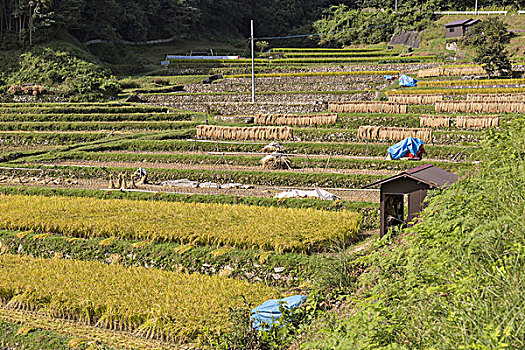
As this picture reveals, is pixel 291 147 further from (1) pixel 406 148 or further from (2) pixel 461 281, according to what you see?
(2) pixel 461 281

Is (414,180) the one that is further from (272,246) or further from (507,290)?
(507,290)

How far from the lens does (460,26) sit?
5447 centimetres

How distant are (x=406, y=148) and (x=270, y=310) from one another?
1509 centimetres

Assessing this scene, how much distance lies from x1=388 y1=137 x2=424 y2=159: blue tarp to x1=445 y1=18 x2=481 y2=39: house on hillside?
34550 millimetres

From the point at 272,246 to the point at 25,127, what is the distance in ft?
85.8

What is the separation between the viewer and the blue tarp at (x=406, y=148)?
79.1ft

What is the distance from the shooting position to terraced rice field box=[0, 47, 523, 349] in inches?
487

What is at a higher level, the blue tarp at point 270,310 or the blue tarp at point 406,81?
the blue tarp at point 406,81

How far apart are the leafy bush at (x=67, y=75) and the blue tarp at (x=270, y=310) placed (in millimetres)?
34084

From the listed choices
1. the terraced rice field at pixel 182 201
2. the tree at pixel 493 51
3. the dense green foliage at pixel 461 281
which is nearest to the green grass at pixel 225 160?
the terraced rice field at pixel 182 201

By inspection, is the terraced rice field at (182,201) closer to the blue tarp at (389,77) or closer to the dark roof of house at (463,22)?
the blue tarp at (389,77)

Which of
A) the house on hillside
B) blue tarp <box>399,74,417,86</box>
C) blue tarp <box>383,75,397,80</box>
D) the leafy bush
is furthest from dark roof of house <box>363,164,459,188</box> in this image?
the house on hillside

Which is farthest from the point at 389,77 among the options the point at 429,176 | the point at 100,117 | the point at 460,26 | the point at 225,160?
the point at 429,176

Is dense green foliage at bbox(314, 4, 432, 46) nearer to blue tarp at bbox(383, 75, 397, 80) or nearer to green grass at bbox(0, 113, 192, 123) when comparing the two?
blue tarp at bbox(383, 75, 397, 80)
